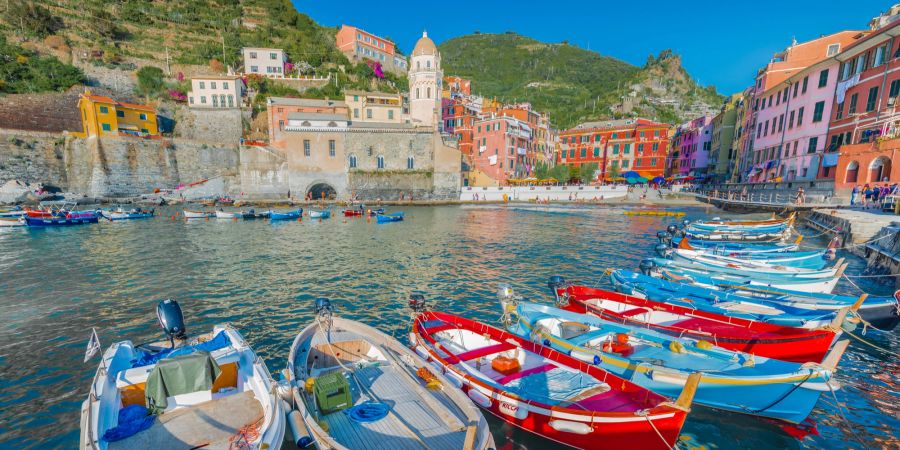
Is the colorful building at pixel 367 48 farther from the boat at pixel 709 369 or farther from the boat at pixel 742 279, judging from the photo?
the boat at pixel 709 369

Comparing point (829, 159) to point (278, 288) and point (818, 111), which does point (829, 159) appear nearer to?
point (818, 111)

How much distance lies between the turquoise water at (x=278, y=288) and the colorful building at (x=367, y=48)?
64918 millimetres

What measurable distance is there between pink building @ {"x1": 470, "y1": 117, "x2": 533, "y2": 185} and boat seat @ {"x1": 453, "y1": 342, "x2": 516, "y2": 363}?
187 feet

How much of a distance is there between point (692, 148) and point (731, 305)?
226 ft

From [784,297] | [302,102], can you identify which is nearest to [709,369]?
[784,297]

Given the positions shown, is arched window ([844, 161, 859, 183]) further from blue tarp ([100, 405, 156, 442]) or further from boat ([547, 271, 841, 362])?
blue tarp ([100, 405, 156, 442])

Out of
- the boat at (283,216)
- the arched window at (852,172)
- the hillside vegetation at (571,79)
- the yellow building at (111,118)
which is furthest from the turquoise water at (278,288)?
the hillside vegetation at (571,79)

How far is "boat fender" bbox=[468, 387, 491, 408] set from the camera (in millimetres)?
6594

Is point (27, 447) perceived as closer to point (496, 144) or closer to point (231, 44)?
point (496, 144)

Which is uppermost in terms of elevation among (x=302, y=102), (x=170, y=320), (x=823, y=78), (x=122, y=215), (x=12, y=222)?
(x=302, y=102)

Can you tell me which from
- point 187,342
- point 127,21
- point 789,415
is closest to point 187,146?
point 127,21

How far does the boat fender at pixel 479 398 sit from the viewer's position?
6.59m

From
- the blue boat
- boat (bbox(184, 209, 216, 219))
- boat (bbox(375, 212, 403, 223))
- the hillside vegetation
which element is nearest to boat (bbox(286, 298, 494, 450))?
the blue boat

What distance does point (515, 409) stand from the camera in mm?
6211
